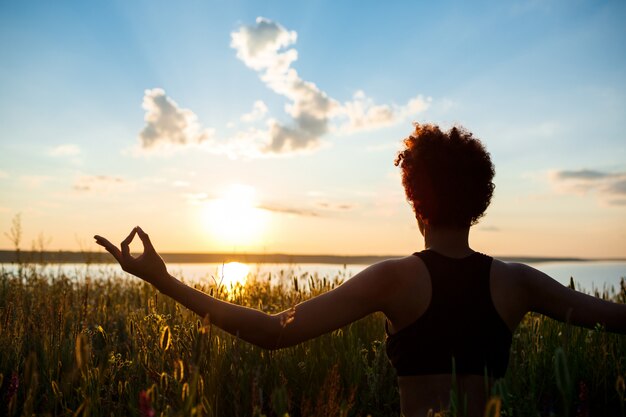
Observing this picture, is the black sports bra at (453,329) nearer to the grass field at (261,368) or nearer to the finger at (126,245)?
the grass field at (261,368)

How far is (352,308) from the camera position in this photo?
249 centimetres

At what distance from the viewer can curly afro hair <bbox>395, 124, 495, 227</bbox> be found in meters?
2.72

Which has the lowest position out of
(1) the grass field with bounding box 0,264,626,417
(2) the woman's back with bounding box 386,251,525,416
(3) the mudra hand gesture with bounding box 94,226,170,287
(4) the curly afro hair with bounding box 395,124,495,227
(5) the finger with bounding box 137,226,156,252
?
(1) the grass field with bounding box 0,264,626,417

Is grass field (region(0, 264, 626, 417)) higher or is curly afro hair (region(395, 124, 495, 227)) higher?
curly afro hair (region(395, 124, 495, 227))

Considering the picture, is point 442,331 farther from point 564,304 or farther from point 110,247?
point 110,247

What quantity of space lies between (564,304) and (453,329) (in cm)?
78

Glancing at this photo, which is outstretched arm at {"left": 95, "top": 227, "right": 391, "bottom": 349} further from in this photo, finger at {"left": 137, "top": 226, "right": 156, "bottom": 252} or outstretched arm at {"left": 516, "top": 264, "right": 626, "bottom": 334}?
outstretched arm at {"left": 516, "top": 264, "right": 626, "bottom": 334}

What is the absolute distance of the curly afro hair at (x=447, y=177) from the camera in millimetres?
2721

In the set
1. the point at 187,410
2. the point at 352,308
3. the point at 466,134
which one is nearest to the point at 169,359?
the point at 352,308

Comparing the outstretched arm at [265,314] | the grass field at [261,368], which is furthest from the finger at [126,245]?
the grass field at [261,368]

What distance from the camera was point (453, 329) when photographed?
2.50m

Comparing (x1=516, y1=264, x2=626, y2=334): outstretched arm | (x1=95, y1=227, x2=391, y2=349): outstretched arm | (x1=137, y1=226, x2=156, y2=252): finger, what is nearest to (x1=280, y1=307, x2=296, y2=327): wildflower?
(x1=95, y1=227, x2=391, y2=349): outstretched arm

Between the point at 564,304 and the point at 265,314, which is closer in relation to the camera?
the point at 265,314

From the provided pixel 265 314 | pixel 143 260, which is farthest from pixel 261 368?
pixel 143 260
